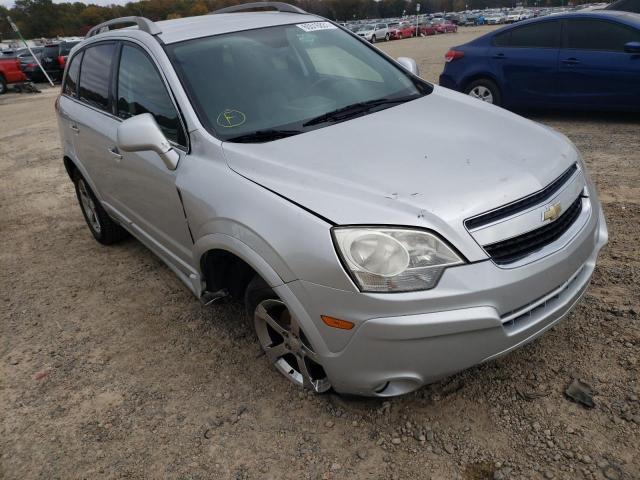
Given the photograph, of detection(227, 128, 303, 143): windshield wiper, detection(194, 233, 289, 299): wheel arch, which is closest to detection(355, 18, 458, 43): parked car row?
detection(227, 128, 303, 143): windshield wiper

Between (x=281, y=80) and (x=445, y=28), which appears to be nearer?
(x=281, y=80)

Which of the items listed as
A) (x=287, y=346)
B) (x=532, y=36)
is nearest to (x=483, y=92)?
(x=532, y=36)

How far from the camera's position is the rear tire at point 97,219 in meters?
4.28

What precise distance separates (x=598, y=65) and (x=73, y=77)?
5.88 m

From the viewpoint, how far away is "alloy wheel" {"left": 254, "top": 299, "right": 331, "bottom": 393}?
89.4 inches

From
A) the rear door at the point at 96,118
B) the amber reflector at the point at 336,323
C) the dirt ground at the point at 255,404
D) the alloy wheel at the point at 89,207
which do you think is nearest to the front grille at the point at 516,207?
the amber reflector at the point at 336,323

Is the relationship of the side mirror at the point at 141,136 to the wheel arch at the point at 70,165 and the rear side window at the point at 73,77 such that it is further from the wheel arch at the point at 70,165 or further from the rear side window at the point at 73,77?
the wheel arch at the point at 70,165

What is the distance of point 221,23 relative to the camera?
3193mm

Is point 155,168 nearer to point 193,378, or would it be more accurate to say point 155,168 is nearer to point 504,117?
point 193,378

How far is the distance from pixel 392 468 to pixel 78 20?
279ft

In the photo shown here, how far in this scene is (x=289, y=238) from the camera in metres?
1.98

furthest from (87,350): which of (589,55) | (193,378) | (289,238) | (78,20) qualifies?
(78,20)

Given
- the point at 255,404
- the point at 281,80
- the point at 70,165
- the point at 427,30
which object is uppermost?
the point at 281,80

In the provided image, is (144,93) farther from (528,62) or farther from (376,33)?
(376,33)
